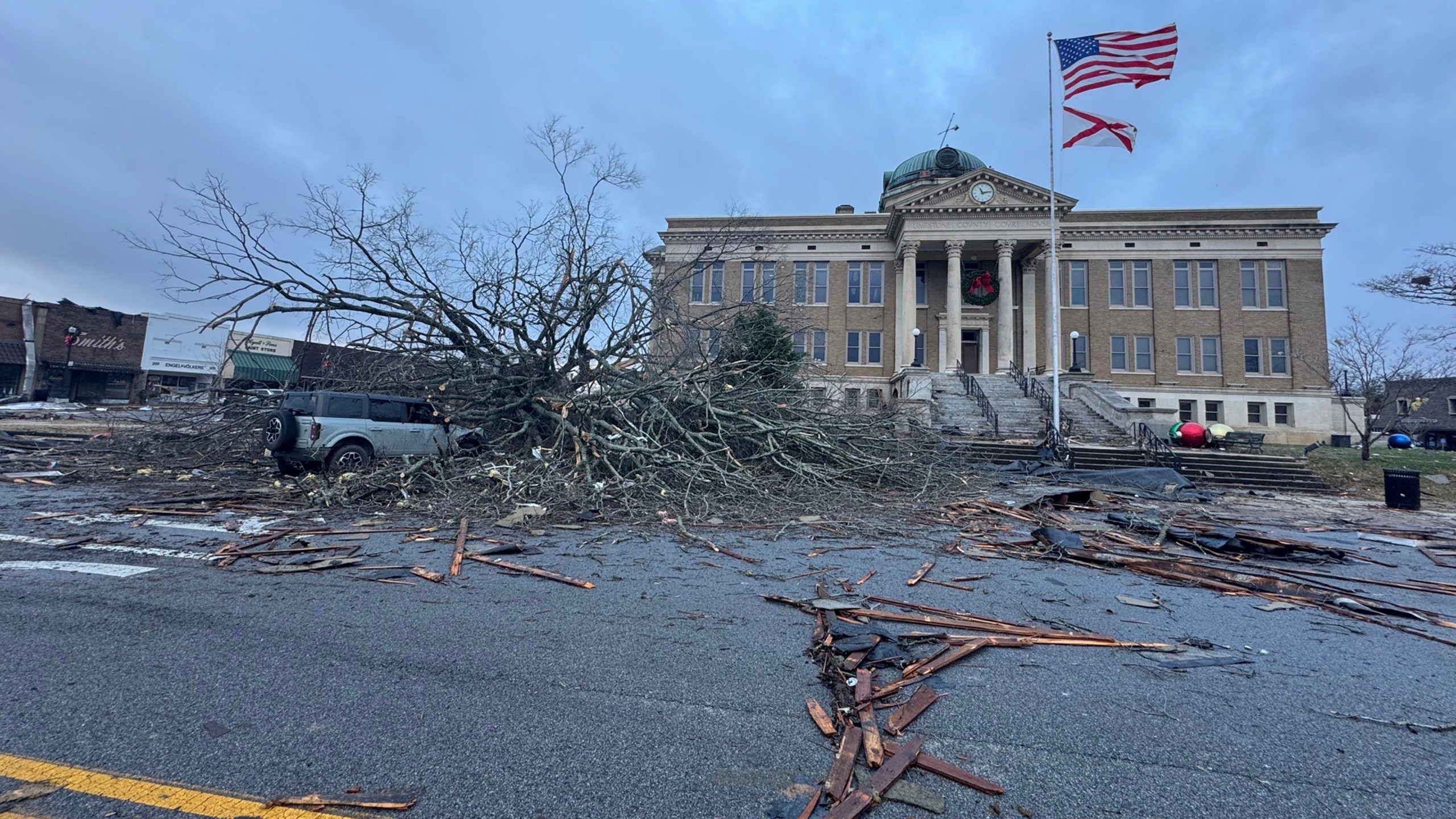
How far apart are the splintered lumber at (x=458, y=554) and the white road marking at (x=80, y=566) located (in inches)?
88.8

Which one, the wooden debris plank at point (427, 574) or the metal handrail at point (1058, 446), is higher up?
the metal handrail at point (1058, 446)

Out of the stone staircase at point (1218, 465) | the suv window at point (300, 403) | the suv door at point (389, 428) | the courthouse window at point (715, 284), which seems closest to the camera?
the suv window at point (300, 403)

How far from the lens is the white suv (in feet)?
32.4

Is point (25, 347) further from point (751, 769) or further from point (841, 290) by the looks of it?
point (751, 769)

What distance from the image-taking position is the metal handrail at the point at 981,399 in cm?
2180

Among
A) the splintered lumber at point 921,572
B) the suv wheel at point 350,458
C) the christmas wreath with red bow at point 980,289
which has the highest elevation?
the christmas wreath with red bow at point 980,289

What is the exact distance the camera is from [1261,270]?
114ft

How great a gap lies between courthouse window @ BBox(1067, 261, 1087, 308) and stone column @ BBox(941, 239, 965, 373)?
7385mm

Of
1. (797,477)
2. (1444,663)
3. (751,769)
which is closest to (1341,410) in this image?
(797,477)

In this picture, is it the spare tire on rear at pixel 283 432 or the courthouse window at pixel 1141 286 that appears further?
the courthouse window at pixel 1141 286

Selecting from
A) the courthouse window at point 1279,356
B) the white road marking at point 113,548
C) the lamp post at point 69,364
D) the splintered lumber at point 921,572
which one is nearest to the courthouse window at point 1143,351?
the courthouse window at point 1279,356

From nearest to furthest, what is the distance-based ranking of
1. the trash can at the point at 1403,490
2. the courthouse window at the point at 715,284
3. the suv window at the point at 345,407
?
1. the suv window at the point at 345,407
2. the trash can at the point at 1403,490
3. the courthouse window at the point at 715,284

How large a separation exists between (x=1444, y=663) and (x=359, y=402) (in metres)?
12.8

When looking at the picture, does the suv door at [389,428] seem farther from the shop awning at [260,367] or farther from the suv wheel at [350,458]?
the shop awning at [260,367]
